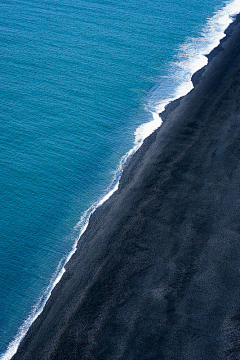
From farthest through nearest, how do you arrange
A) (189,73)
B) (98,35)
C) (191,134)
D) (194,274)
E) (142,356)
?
(98,35)
(189,73)
(191,134)
(194,274)
(142,356)

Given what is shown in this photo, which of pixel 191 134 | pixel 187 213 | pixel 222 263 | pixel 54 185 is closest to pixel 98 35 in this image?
pixel 191 134

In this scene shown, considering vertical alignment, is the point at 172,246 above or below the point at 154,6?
below

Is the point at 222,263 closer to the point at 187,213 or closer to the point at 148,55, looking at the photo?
the point at 187,213

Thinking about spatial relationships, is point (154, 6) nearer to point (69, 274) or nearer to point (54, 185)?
point (54, 185)

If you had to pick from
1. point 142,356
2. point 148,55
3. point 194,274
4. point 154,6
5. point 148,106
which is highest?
point 154,6

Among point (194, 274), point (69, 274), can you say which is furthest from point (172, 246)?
point (69, 274)

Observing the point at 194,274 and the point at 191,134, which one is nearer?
the point at 194,274

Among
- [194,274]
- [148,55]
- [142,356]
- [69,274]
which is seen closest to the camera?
[142,356]
